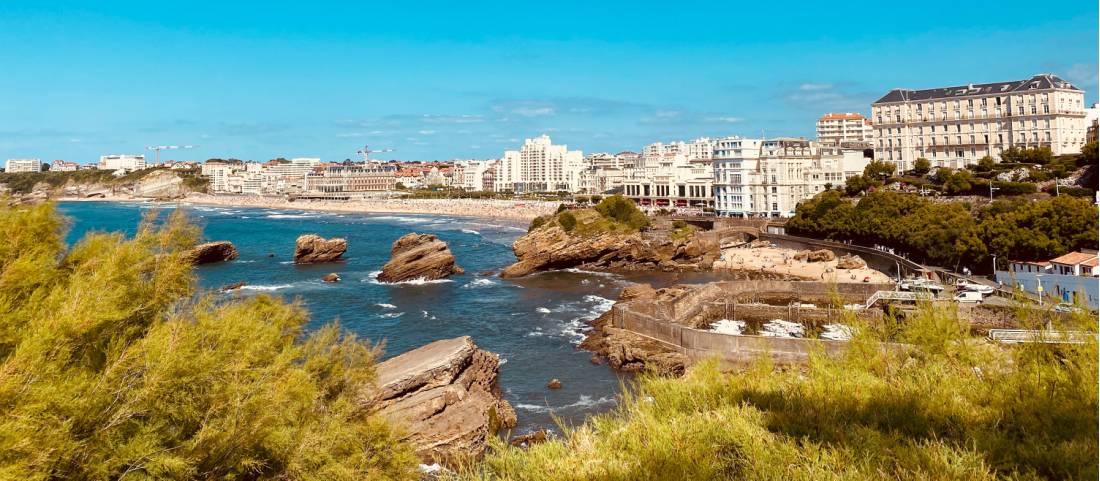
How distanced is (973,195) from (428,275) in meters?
51.6

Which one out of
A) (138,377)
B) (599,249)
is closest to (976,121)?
(599,249)

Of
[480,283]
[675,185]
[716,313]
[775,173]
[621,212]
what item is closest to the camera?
[716,313]

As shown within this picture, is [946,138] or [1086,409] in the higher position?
[946,138]

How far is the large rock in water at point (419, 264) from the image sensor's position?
5372 cm

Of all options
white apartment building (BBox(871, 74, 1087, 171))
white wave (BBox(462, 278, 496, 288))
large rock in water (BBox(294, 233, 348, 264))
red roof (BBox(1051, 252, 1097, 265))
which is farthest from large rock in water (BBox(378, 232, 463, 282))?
white apartment building (BBox(871, 74, 1087, 171))

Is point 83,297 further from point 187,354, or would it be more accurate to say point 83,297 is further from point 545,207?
point 545,207

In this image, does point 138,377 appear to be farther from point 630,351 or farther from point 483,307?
point 483,307

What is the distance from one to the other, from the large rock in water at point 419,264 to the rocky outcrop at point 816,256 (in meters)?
28.2

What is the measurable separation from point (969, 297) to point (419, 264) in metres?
35.1

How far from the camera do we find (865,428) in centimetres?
1014

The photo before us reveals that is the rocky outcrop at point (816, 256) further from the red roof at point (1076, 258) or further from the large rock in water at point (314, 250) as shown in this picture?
the large rock in water at point (314, 250)

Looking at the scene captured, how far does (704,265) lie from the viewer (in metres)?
60.2

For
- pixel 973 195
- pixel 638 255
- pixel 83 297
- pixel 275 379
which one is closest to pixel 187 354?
pixel 83 297

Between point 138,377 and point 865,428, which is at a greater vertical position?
point 138,377
